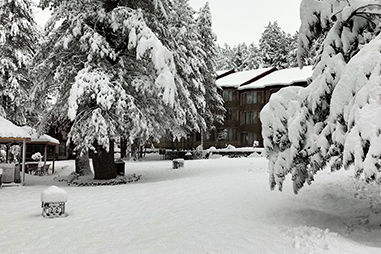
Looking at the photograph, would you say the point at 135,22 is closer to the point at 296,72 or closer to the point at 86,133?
the point at 86,133

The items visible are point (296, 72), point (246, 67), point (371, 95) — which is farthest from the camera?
point (246, 67)

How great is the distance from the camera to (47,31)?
53.2ft

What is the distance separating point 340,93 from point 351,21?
2195 mm

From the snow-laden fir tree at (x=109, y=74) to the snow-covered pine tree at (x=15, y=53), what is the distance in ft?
22.8

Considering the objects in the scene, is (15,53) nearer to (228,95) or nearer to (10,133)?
(10,133)

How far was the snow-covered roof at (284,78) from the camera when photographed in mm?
36812

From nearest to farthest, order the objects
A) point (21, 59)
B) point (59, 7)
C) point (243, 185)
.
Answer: point (243, 185), point (59, 7), point (21, 59)

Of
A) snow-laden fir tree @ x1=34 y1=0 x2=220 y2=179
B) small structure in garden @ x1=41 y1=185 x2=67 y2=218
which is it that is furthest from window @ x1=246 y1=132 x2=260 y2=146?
small structure in garden @ x1=41 y1=185 x2=67 y2=218

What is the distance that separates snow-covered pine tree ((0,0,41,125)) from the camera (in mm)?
22109

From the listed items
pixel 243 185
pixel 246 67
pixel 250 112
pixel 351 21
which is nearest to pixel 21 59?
pixel 243 185

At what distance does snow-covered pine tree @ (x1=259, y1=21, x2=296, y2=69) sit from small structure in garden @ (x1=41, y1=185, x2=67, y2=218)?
56.0 meters

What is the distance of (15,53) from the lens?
22.4m

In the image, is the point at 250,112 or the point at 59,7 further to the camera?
the point at 250,112

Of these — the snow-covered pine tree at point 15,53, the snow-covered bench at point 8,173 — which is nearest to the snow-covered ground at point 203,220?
the snow-covered bench at point 8,173
